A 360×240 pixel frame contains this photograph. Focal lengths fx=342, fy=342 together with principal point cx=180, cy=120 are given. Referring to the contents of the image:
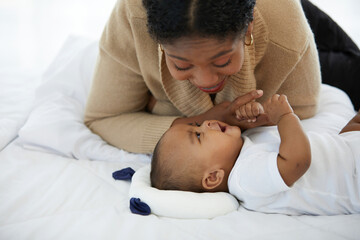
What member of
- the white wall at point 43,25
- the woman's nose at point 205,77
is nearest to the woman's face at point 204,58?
the woman's nose at point 205,77

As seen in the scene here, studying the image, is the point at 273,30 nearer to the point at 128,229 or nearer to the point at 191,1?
the point at 191,1

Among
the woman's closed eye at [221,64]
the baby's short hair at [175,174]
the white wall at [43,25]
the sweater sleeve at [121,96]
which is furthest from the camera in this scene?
the white wall at [43,25]

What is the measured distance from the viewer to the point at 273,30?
43.5 inches

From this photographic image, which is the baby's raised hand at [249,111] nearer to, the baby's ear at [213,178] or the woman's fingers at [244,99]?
the woman's fingers at [244,99]

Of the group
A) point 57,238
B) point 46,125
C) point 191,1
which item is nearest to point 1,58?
point 46,125

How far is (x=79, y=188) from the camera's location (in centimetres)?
108

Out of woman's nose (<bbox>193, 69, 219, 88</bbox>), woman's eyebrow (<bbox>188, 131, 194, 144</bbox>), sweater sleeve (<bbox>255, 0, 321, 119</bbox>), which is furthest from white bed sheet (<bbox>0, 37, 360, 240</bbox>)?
woman's nose (<bbox>193, 69, 219, 88</bbox>)

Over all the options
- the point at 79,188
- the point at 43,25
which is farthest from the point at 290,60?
the point at 43,25

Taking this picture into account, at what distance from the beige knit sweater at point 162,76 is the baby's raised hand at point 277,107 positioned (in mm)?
134

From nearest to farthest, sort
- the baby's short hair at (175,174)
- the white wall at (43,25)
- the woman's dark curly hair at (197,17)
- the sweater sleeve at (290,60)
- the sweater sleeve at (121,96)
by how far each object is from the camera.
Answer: the woman's dark curly hair at (197,17), the baby's short hair at (175,174), the sweater sleeve at (290,60), the sweater sleeve at (121,96), the white wall at (43,25)

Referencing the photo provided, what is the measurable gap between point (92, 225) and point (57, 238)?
89 millimetres

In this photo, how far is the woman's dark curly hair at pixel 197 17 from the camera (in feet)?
2.45

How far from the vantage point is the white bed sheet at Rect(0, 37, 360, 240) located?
87 cm

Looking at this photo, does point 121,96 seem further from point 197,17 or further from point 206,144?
point 197,17
